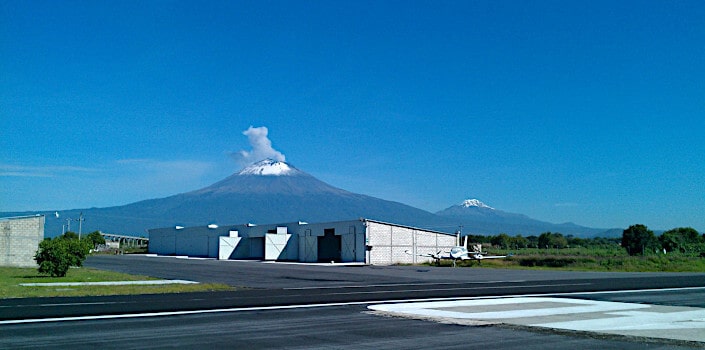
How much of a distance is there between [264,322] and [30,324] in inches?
206

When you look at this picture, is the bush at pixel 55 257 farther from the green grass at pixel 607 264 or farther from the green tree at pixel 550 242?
the green tree at pixel 550 242

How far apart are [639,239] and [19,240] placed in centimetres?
8756

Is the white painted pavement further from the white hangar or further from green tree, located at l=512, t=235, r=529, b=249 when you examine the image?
green tree, located at l=512, t=235, r=529, b=249

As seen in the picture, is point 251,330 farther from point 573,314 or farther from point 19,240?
point 19,240

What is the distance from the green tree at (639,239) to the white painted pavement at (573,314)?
7910 cm

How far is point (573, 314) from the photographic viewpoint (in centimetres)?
1506

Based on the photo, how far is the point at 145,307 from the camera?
653 inches

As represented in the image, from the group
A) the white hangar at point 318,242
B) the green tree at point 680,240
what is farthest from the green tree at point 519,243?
the white hangar at point 318,242

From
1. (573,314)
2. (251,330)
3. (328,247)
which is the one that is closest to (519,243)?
(328,247)

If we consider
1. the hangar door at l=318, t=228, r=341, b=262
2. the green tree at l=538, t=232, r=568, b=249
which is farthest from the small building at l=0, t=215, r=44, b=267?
the green tree at l=538, t=232, r=568, b=249

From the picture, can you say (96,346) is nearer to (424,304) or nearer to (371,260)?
(424,304)

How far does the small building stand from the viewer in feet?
142

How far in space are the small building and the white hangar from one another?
28270 mm

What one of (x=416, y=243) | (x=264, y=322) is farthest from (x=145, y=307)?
(x=416, y=243)
